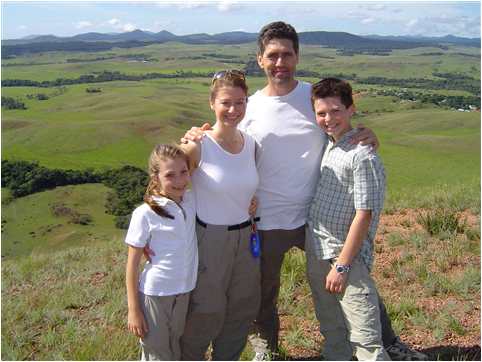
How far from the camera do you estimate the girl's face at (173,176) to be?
2.84 m

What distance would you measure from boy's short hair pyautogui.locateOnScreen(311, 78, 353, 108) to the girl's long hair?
0.91 metres

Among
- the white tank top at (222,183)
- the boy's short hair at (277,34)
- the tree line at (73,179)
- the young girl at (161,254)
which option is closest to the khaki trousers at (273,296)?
the white tank top at (222,183)

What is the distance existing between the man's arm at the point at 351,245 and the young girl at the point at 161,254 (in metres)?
0.88

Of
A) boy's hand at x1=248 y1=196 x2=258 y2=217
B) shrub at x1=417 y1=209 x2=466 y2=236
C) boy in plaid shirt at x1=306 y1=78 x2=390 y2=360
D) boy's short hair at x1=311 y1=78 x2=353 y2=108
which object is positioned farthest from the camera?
shrub at x1=417 y1=209 x2=466 y2=236

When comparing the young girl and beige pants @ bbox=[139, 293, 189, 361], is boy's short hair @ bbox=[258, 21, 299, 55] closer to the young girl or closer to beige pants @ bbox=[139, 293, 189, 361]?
the young girl

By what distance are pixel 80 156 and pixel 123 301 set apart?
205 ft

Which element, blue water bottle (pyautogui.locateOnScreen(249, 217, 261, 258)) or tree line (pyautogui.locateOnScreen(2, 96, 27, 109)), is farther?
tree line (pyautogui.locateOnScreen(2, 96, 27, 109))

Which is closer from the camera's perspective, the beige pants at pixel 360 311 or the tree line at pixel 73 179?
the beige pants at pixel 360 311

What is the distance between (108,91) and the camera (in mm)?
109375

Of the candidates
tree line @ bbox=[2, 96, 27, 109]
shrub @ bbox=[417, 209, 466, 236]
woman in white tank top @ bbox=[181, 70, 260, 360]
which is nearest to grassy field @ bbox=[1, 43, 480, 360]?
shrub @ bbox=[417, 209, 466, 236]

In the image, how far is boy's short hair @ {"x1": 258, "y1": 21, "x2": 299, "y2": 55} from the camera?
10.6 ft

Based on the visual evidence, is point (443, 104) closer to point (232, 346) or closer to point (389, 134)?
point (389, 134)

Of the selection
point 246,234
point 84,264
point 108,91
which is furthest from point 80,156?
point 246,234

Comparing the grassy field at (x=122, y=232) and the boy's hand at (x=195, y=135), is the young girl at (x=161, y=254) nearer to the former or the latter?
the boy's hand at (x=195, y=135)
